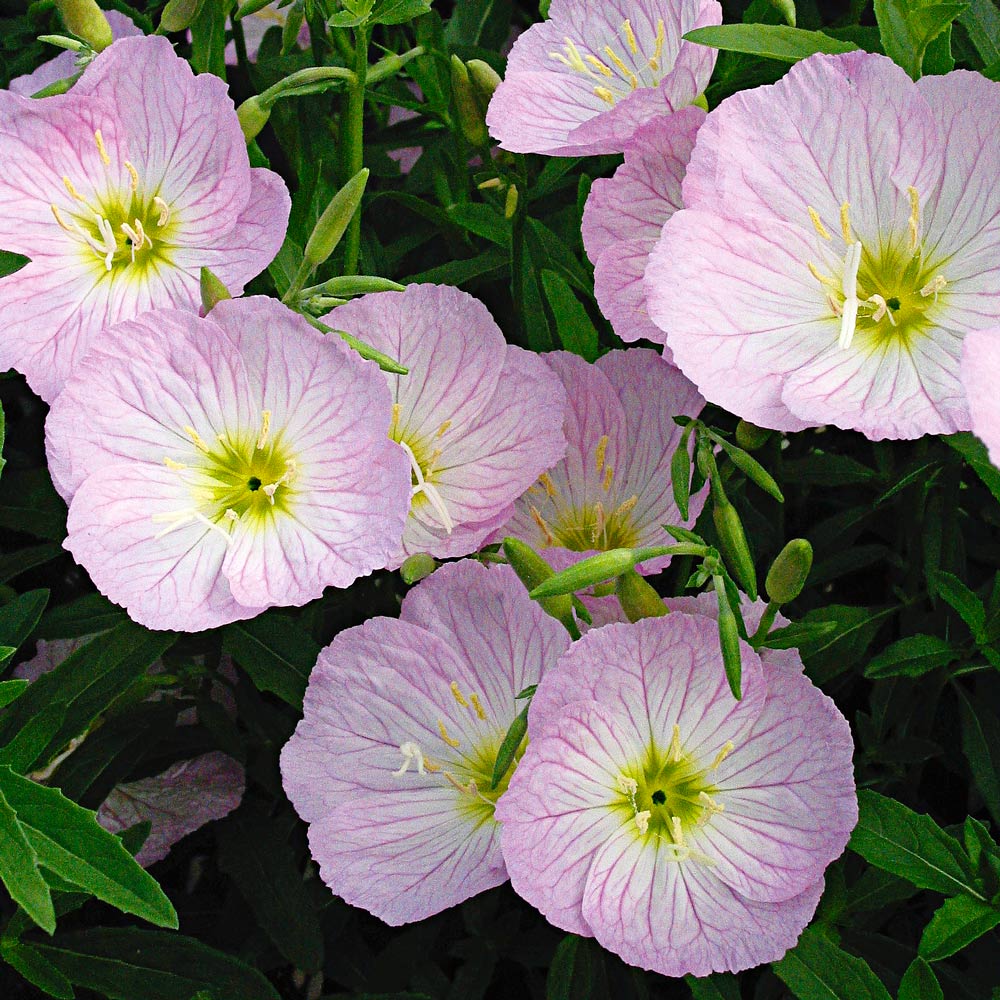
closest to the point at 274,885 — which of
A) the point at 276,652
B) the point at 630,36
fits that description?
the point at 276,652

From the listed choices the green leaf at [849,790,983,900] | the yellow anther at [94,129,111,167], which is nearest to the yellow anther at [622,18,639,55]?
the yellow anther at [94,129,111,167]

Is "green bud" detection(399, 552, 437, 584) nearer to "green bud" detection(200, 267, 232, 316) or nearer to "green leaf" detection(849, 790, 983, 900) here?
"green bud" detection(200, 267, 232, 316)

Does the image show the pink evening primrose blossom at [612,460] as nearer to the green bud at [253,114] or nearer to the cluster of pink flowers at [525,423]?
the cluster of pink flowers at [525,423]

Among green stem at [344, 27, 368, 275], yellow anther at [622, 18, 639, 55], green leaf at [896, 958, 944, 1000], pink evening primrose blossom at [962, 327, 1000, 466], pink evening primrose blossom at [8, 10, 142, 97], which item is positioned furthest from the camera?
pink evening primrose blossom at [8, 10, 142, 97]

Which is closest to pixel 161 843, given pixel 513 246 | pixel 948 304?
pixel 513 246

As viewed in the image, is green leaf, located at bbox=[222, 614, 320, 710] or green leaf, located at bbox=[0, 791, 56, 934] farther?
green leaf, located at bbox=[222, 614, 320, 710]

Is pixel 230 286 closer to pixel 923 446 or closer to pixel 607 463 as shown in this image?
pixel 607 463
